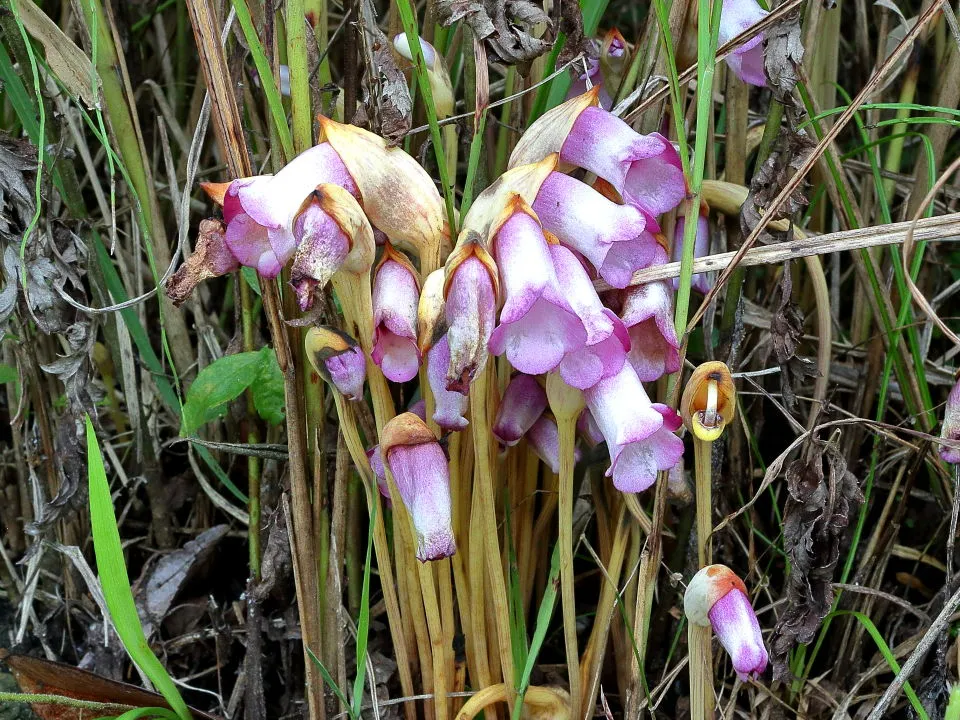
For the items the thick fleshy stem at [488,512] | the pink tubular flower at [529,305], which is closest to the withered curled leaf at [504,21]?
the pink tubular flower at [529,305]

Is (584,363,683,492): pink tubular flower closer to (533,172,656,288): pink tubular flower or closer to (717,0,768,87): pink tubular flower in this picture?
(533,172,656,288): pink tubular flower

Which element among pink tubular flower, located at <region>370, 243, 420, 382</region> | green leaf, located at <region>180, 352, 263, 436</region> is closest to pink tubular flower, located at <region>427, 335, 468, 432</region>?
pink tubular flower, located at <region>370, 243, 420, 382</region>

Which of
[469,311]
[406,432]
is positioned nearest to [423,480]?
[406,432]

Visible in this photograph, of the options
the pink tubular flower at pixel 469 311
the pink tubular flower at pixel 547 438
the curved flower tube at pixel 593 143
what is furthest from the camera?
the pink tubular flower at pixel 547 438

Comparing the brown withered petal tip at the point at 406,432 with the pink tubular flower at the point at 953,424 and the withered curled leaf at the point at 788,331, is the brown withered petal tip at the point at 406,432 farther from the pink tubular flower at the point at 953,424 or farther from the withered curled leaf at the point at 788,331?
the pink tubular flower at the point at 953,424

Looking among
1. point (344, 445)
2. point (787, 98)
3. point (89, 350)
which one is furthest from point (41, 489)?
point (787, 98)

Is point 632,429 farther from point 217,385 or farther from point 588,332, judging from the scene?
point 217,385

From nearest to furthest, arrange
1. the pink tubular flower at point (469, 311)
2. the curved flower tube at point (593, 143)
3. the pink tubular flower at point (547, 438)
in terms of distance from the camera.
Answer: the pink tubular flower at point (469, 311) < the curved flower tube at point (593, 143) < the pink tubular flower at point (547, 438)
